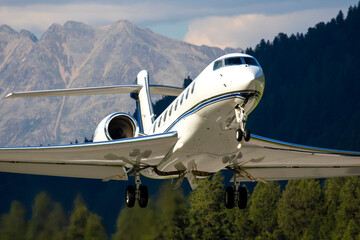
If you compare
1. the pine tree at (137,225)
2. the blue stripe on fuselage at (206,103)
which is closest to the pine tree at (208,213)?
the pine tree at (137,225)

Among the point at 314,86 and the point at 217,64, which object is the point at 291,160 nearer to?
the point at 217,64

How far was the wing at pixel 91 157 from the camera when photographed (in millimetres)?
20109

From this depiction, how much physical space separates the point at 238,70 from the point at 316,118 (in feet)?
489

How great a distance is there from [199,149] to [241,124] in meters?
2.01

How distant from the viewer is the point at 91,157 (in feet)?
72.6

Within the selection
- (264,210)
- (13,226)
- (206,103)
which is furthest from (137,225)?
(264,210)

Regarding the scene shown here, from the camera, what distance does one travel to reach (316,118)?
163 meters

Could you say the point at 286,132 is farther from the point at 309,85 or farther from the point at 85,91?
the point at 85,91

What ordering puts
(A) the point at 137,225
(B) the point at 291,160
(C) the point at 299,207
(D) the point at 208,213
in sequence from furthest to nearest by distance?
(C) the point at 299,207 < (D) the point at 208,213 < (A) the point at 137,225 < (B) the point at 291,160

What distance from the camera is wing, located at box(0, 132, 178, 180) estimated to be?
20109 mm

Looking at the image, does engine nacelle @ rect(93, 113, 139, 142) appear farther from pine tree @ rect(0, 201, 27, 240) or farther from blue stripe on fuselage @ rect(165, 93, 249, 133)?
pine tree @ rect(0, 201, 27, 240)

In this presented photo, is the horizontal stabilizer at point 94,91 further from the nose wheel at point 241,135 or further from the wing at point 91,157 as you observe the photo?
the nose wheel at point 241,135

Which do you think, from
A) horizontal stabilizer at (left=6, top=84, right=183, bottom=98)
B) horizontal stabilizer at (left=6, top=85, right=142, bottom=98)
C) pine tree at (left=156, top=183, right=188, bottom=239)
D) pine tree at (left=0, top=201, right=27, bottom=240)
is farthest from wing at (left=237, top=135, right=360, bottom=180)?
pine tree at (left=0, top=201, right=27, bottom=240)

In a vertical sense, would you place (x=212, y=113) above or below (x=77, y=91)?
below
